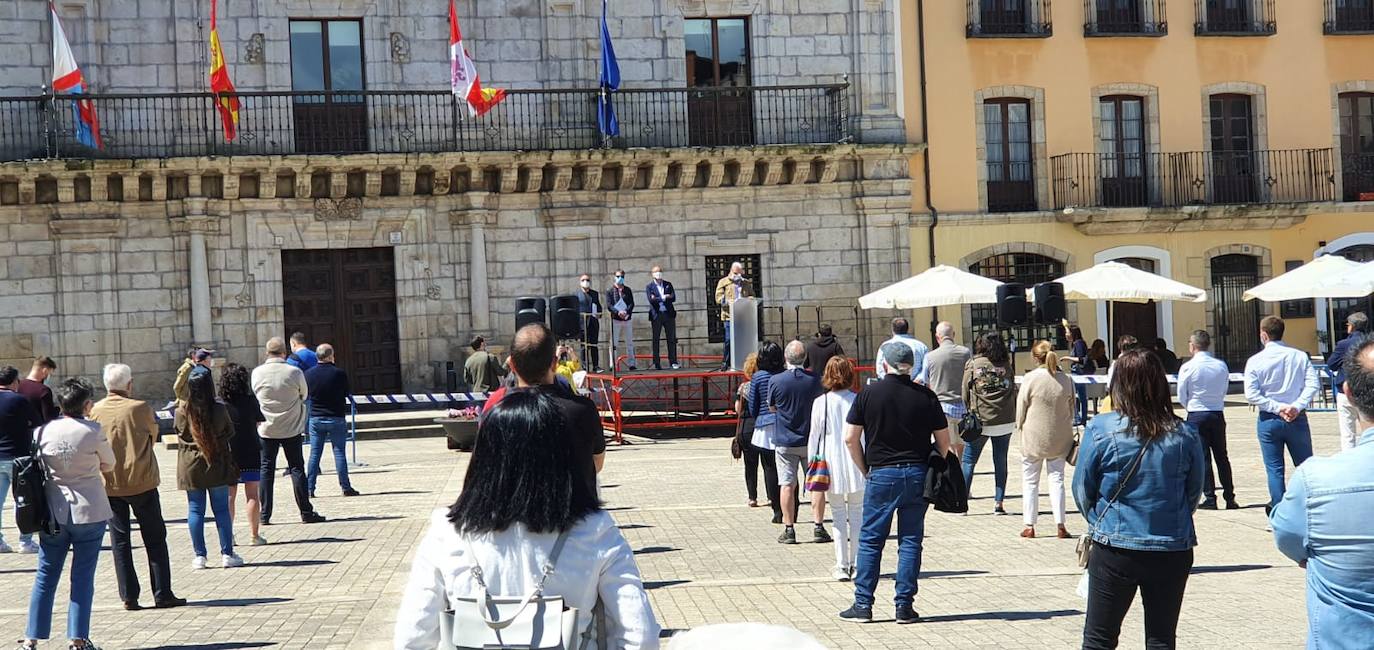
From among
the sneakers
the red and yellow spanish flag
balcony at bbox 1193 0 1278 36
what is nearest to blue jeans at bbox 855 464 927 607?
the sneakers

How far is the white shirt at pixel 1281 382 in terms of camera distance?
1220 centimetres

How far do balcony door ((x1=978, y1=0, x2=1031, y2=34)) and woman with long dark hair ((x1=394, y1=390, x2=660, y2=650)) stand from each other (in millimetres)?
26287

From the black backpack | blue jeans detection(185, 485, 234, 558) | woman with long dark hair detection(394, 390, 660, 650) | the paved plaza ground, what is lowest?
the paved plaza ground

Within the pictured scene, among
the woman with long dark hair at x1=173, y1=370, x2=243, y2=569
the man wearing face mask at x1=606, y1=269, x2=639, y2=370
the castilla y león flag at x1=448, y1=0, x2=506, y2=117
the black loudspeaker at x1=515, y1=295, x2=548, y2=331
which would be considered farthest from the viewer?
the castilla y león flag at x1=448, y1=0, x2=506, y2=117

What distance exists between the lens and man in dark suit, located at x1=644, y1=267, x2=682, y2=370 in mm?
24875

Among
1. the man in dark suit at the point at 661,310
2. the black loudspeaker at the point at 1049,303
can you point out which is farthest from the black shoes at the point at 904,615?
the man in dark suit at the point at 661,310

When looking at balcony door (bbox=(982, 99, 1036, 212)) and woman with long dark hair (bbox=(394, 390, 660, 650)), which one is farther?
balcony door (bbox=(982, 99, 1036, 212))

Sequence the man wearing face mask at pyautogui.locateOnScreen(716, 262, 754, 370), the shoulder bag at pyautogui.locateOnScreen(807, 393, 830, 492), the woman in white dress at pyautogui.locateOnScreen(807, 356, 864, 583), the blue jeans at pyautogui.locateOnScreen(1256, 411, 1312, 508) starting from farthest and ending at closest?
the man wearing face mask at pyautogui.locateOnScreen(716, 262, 754, 370) < the blue jeans at pyautogui.locateOnScreen(1256, 411, 1312, 508) < the shoulder bag at pyautogui.locateOnScreen(807, 393, 830, 492) < the woman in white dress at pyautogui.locateOnScreen(807, 356, 864, 583)

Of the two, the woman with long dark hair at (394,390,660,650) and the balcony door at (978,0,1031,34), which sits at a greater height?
the balcony door at (978,0,1031,34)

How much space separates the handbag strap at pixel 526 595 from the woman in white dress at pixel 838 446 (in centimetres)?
634

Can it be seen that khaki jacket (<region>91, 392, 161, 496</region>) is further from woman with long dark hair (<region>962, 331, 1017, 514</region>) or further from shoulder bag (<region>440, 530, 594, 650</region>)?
woman with long dark hair (<region>962, 331, 1017, 514</region>)

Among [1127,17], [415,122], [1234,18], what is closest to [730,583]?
[415,122]

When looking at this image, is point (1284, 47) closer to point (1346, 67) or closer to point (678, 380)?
point (1346, 67)

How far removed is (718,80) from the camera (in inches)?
1117
